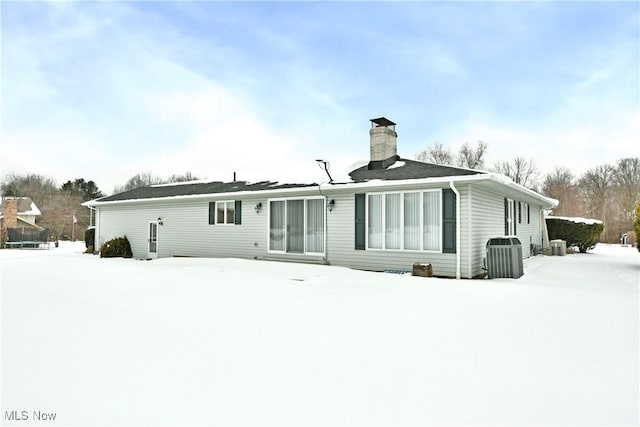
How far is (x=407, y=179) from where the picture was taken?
880 cm

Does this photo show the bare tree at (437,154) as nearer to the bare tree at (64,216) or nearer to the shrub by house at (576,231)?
the shrub by house at (576,231)

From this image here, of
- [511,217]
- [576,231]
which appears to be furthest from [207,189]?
[576,231]

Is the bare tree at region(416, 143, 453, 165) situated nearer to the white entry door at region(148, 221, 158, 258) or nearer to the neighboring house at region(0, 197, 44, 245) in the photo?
the white entry door at region(148, 221, 158, 258)

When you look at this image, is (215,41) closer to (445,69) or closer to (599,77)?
(445,69)

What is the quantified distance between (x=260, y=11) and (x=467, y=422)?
472 inches

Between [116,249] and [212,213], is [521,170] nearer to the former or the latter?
[212,213]

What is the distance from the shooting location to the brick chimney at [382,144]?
11.3 meters

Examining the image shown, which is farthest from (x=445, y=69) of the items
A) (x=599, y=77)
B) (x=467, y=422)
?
(x=467, y=422)

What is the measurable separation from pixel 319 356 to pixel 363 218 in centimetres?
647

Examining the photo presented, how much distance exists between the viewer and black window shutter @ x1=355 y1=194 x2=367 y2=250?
9.66m

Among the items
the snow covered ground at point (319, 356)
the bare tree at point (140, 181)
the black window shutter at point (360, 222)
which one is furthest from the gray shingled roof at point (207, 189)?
the bare tree at point (140, 181)

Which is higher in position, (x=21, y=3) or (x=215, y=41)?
(x=215, y=41)

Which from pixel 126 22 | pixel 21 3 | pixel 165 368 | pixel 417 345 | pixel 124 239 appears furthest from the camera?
pixel 124 239

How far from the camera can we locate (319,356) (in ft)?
11.1
